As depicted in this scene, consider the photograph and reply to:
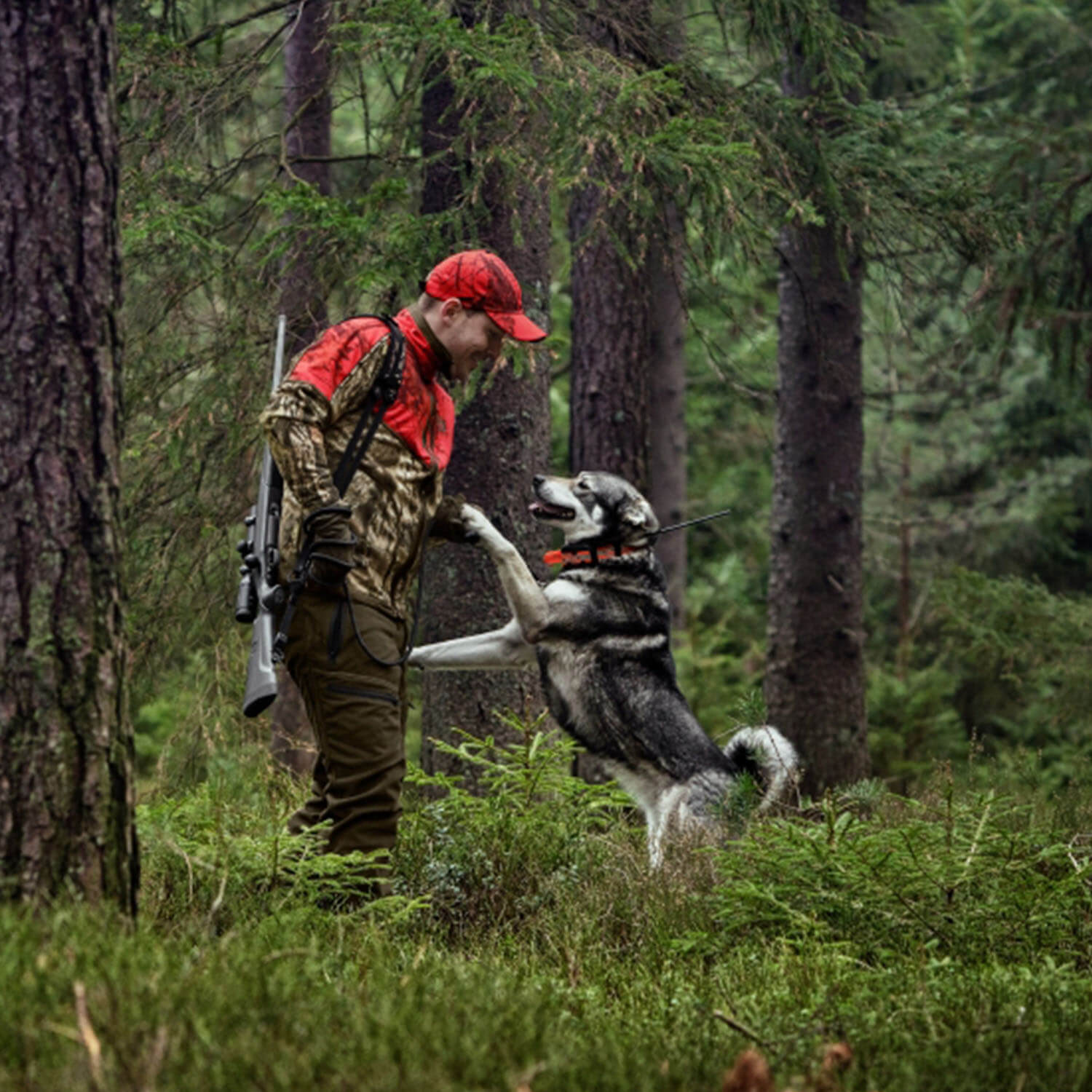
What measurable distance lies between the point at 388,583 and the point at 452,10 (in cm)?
362

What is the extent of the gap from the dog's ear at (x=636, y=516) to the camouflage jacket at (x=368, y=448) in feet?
6.52

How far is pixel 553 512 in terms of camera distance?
7.24 m

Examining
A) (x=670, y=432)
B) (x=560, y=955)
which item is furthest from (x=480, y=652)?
(x=670, y=432)

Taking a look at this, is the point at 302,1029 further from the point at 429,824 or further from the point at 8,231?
the point at 429,824

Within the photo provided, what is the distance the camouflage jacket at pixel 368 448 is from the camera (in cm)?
501

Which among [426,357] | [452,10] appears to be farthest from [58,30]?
[452,10]

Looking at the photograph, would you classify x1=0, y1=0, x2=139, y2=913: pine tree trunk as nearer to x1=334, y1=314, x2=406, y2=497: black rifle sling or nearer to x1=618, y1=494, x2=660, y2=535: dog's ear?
x1=334, y1=314, x2=406, y2=497: black rifle sling

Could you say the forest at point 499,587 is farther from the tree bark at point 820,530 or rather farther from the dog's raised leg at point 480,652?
the dog's raised leg at point 480,652

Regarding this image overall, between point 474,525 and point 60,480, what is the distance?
2734 mm

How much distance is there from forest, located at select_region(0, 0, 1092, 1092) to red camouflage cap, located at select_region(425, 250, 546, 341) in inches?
48.7

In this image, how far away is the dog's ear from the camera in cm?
734

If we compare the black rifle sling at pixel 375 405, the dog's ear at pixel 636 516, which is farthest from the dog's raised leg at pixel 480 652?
the black rifle sling at pixel 375 405

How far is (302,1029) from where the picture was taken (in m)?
2.90

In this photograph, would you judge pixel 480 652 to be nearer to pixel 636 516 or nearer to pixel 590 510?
pixel 590 510
